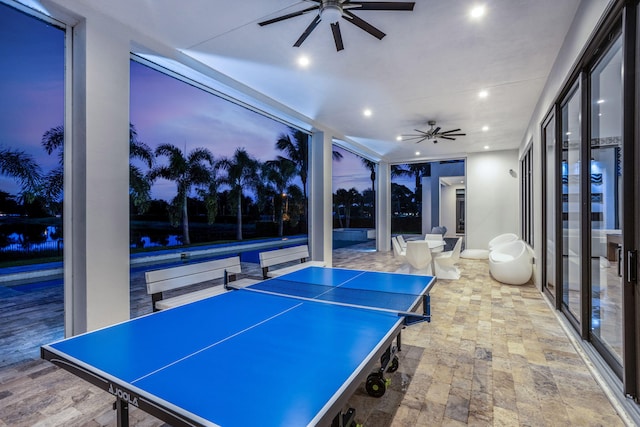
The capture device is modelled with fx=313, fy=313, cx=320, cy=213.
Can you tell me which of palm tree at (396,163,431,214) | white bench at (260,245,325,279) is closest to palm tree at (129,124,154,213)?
white bench at (260,245,325,279)

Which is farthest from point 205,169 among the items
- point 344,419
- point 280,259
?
point 344,419

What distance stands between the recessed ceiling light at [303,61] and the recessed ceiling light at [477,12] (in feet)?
5.91

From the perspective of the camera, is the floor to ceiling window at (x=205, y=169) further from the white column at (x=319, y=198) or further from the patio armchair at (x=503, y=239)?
the patio armchair at (x=503, y=239)

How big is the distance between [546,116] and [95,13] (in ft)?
18.0

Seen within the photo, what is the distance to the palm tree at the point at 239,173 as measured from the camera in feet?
30.5

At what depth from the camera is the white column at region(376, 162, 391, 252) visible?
10883mm

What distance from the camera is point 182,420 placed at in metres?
0.90

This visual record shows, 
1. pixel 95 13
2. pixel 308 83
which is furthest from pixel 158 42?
pixel 308 83

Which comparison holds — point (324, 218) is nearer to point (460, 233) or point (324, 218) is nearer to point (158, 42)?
point (158, 42)

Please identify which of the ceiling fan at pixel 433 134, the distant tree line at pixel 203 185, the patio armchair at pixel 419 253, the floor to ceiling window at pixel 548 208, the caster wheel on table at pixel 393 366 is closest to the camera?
the caster wheel on table at pixel 393 366

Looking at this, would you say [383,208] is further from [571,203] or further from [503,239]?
[571,203]

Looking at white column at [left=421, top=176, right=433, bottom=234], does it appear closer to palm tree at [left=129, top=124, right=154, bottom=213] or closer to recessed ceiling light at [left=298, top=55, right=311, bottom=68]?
palm tree at [left=129, top=124, right=154, bottom=213]

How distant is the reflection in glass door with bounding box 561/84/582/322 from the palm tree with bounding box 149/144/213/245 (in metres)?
7.10

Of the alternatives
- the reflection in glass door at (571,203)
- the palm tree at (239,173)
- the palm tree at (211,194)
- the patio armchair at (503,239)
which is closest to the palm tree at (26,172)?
the palm tree at (211,194)
